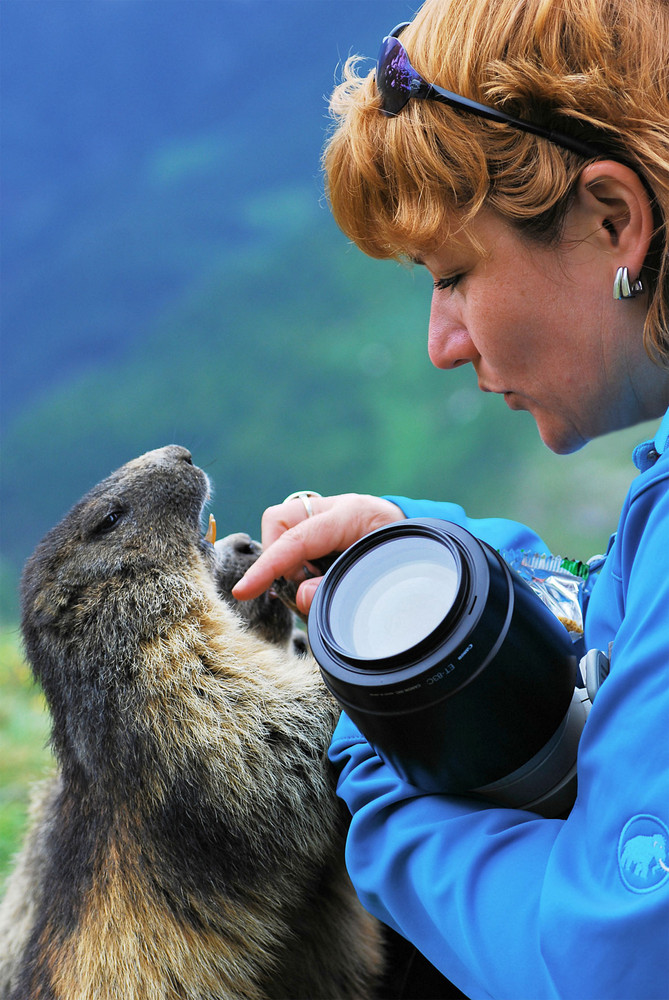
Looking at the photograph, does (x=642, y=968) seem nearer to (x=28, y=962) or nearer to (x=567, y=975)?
(x=567, y=975)

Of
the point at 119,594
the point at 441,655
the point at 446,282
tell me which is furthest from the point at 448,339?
the point at 119,594

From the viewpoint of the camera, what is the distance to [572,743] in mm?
1008

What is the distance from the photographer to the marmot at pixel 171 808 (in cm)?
152

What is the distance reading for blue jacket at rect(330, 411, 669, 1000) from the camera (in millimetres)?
708

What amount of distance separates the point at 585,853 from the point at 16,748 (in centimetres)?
272

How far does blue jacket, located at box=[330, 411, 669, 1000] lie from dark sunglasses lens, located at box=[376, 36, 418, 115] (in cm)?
59

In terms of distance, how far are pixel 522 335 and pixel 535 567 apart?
500 millimetres

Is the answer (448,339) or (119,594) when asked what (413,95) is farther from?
(119,594)

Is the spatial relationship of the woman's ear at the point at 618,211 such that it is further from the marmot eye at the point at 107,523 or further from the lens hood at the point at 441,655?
the marmot eye at the point at 107,523

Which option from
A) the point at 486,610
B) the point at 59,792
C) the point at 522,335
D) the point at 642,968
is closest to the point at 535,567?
the point at 522,335

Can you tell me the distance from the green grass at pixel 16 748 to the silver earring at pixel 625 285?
2.06 meters

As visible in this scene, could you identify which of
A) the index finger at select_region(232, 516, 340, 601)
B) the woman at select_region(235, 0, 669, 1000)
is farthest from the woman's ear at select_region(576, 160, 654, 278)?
the index finger at select_region(232, 516, 340, 601)

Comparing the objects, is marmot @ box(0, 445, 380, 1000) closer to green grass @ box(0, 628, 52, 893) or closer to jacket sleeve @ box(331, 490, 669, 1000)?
jacket sleeve @ box(331, 490, 669, 1000)

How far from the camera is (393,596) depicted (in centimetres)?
100
